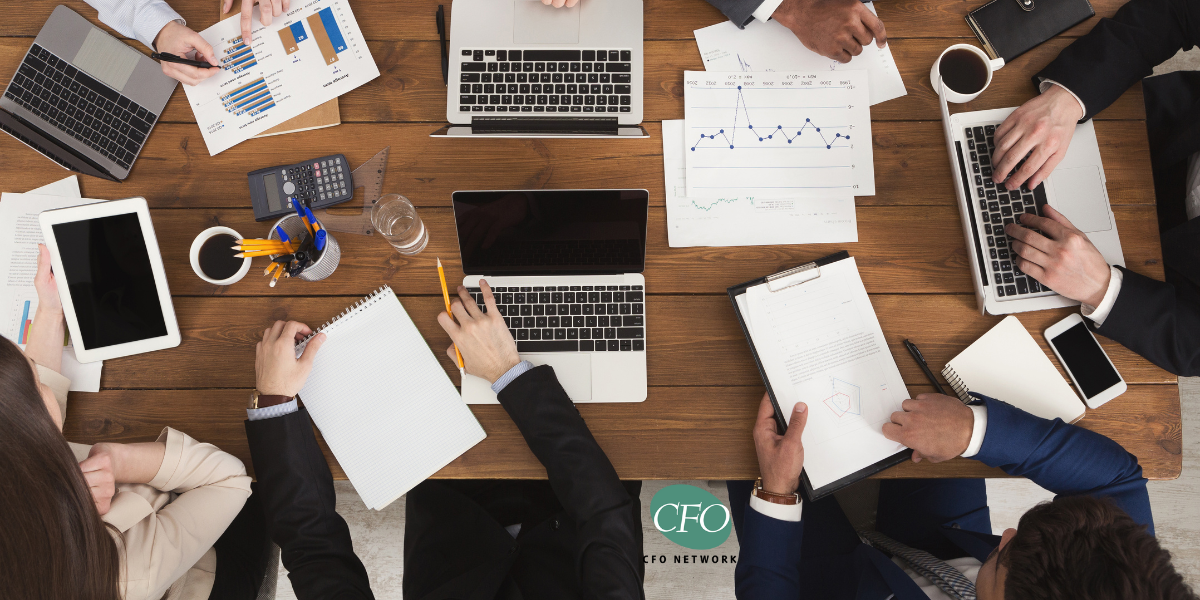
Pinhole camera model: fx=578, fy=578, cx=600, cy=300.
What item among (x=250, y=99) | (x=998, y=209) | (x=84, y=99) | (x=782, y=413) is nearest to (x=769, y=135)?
(x=998, y=209)

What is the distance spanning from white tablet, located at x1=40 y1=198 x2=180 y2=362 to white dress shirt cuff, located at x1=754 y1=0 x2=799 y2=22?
1.35m

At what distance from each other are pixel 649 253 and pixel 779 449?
1.57 feet

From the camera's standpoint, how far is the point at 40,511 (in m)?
0.92

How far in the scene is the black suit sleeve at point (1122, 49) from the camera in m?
1.22

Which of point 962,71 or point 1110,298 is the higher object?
point 962,71

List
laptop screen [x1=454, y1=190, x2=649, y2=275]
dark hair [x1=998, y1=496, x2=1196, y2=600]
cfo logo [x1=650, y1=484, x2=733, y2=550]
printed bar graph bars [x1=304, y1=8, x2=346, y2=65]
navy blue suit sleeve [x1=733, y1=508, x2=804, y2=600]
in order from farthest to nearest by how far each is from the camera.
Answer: cfo logo [x1=650, y1=484, x2=733, y2=550] < printed bar graph bars [x1=304, y1=8, x2=346, y2=65] < navy blue suit sleeve [x1=733, y1=508, x2=804, y2=600] < laptop screen [x1=454, y1=190, x2=649, y2=275] < dark hair [x1=998, y1=496, x2=1196, y2=600]

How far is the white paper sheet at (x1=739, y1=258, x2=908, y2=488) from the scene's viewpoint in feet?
3.82

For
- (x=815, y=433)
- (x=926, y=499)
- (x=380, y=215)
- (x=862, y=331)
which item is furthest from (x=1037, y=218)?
(x=380, y=215)

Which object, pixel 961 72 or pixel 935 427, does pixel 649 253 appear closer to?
pixel 935 427

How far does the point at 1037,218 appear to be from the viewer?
1.18m

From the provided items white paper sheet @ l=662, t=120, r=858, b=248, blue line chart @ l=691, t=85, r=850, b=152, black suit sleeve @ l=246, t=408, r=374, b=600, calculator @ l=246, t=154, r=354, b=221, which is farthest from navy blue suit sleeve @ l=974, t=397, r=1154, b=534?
calculator @ l=246, t=154, r=354, b=221

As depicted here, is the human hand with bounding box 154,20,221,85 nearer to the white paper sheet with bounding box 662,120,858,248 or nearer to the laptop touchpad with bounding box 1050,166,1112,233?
the white paper sheet with bounding box 662,120,858,248

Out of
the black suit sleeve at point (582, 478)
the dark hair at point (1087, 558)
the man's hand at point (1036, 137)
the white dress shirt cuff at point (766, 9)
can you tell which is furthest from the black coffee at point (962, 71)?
the black suit sleeve at point (582, 478)

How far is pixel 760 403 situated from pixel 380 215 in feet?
2.97
